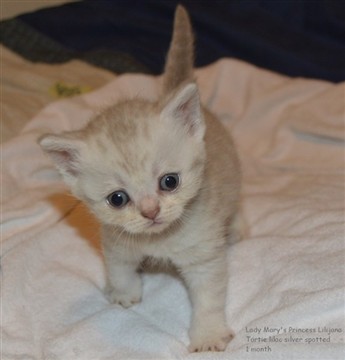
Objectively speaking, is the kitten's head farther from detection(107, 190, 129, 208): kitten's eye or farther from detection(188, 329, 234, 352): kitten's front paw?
detection(188, 329, 234, 352): kitten's front paw

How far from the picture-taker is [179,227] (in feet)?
5.57

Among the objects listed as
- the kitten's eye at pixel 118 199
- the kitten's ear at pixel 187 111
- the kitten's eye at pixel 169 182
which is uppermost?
the kitten's ear at pixel 187 111

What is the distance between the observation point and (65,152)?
1.62m

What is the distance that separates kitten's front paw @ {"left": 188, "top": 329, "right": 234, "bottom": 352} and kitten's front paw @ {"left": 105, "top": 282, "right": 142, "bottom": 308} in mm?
265

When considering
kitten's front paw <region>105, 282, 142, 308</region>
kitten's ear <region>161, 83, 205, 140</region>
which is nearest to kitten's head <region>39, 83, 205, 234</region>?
kitten's ear <region>161, 83, 205, 140</region>

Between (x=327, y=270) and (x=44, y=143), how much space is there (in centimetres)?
88

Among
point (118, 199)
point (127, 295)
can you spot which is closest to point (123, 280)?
point (127, 295)

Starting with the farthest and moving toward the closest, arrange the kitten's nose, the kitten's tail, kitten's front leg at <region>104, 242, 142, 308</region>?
the kitten's tail → kitten's front leg at <region>104, 242, 142, 308</region> → the kitten's nose

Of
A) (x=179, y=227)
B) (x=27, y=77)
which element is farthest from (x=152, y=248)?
(x=27, y=77)

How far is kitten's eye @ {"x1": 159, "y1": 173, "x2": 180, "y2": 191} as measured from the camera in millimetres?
1550

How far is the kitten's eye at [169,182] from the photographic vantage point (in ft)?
5.08

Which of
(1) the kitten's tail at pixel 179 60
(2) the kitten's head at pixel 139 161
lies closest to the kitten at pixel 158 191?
(2) the kitten's head at pixel 139 161

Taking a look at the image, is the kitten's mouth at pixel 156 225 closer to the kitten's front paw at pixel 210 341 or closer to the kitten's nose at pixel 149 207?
the kitten's nose at pixel 149 207

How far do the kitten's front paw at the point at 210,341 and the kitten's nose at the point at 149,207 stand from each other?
0.40 meters
